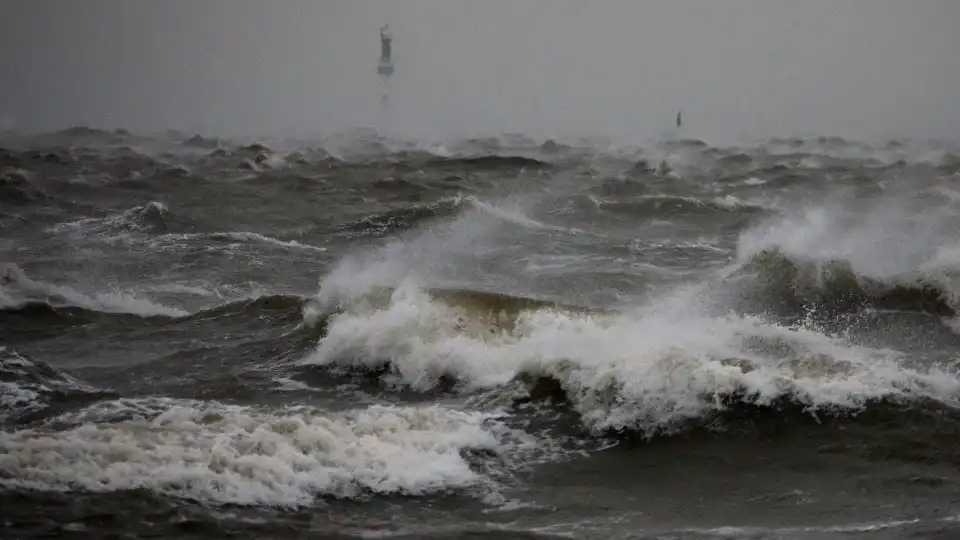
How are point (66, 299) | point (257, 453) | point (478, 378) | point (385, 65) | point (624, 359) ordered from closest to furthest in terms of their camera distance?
point (257, 453)
point (624, 359)
point (478, 378)
point (66, 299)
point (385, 65)

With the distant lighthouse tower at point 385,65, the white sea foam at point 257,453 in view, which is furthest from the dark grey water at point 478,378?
the distant lighthouse tower at point 385,65

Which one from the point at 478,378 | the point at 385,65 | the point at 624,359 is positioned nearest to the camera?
the point at 624,359

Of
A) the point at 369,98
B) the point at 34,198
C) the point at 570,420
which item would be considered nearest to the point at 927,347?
the point at 570,420

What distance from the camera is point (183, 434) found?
7.47 metres

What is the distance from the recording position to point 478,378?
9.24m

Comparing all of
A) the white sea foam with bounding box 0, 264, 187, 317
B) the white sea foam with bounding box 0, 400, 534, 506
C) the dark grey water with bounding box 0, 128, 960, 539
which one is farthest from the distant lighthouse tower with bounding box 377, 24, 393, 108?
the white sea foam with bounding box 0, 400, 534, 506

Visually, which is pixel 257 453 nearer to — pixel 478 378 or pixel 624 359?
pixel 478 378

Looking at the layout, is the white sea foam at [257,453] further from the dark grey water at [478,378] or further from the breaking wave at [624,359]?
the breaking wave at [624,359]

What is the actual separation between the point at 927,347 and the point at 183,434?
7365mm

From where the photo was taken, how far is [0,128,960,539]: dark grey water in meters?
6.63

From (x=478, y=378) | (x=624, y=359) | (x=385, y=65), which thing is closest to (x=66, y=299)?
(x=478, y=378)

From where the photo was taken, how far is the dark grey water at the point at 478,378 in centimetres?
663

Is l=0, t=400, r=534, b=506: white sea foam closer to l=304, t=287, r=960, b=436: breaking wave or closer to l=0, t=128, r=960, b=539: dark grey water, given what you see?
l=0, t=128, r=960, b=539: dark grey water

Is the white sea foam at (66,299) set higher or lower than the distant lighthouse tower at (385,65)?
lower
